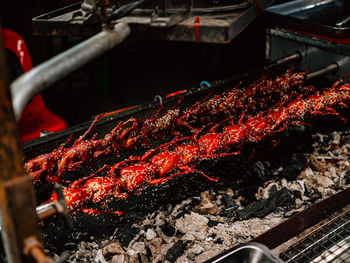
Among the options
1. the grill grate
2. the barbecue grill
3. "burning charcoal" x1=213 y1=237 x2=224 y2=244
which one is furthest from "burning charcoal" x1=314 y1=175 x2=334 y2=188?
"burning charcoal" x1=213 y1=237 x2=224 y2=244

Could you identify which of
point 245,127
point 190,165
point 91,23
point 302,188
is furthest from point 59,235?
point 302,188

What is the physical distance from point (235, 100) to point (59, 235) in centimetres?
257

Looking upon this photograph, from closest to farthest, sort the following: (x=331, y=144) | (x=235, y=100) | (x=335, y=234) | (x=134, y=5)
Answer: (x=134, y=5) → (x=335, y=234) → (x=235, y=100) → (x=331, y=144)

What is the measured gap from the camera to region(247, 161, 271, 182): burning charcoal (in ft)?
13.5

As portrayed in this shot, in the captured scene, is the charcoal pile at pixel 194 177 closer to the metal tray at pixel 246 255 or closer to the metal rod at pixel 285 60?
the metal rod at pixel 285 60

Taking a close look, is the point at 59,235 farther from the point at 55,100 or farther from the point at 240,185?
the point at 55,100

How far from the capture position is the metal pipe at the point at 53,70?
3.82 feet

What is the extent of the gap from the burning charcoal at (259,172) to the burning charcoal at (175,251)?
4.41 feet

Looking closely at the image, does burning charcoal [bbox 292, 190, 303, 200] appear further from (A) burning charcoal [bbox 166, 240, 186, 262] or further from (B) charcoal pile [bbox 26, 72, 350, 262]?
(A) burning charcoal [bbox 166, 240, 186, 262]

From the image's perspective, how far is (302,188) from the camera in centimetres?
402

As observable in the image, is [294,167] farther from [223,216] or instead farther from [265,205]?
[223,216]

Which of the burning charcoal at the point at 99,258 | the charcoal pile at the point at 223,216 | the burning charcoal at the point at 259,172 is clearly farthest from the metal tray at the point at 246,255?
the burning charcoal at the point at 259,172

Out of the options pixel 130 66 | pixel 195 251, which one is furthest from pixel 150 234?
pixel 130 66

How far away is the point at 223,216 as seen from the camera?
12.0 ft
